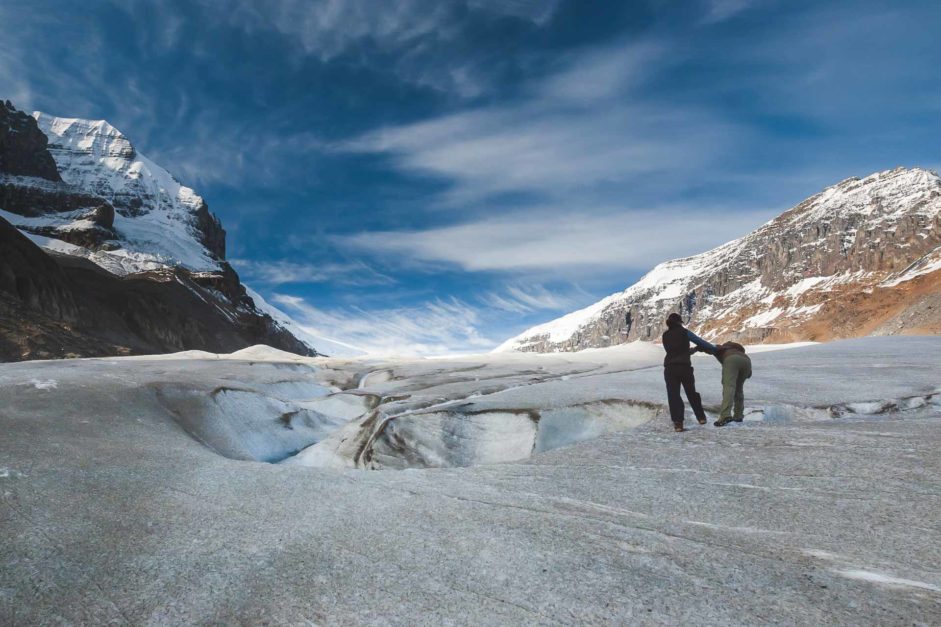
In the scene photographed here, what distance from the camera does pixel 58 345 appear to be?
1864 inches

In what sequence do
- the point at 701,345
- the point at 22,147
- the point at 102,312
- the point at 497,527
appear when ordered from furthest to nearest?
the point at 22,147 → the point at 102,312 → the point at 701,345 → the point at 497,527

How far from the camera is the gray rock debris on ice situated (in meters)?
3.29

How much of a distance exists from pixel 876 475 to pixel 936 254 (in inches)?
6443

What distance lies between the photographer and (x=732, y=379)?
28.3ft

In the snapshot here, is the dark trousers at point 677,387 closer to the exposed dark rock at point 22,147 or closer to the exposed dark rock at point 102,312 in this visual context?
the exposed dark rock at point 102,312

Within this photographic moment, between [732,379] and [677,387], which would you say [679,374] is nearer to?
[677,387]

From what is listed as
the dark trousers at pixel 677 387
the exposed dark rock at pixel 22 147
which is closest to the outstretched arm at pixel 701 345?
the dark trousers at pixel 677 387

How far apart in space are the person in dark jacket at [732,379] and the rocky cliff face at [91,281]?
52.5 m

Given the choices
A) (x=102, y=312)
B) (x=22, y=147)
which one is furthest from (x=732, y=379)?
(x=22, y=147)

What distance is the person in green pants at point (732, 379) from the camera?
8539 mm

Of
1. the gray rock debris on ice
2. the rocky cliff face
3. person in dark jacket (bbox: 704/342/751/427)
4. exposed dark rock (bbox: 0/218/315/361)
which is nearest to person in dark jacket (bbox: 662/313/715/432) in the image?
person in dark jacket (bbox: 704/342/751/427)

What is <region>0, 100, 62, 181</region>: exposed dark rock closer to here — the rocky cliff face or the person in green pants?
the rocky cliff face

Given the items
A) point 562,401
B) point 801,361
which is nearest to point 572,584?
point 562,401

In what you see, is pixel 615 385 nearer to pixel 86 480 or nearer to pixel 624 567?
pixel 624 567
